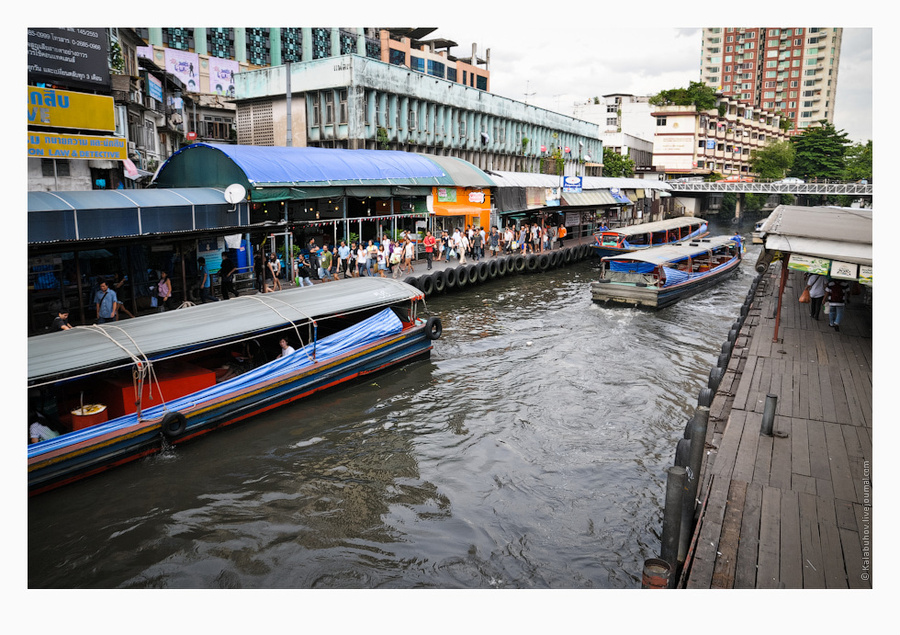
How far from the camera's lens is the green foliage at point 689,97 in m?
82.6

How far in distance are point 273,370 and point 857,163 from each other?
8656 cm

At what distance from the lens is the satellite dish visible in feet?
64.3

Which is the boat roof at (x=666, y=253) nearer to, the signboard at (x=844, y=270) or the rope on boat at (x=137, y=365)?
the signboard at (x=844, y=270)

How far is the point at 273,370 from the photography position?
1298 centimetres

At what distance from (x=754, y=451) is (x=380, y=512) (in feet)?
18.3

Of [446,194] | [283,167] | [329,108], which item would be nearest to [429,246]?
[446,194]

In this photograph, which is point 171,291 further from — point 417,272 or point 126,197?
point 417,272

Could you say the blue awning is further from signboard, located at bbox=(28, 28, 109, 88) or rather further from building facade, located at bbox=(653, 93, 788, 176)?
building facade, located at bbox=(653, 93, 788, 176)

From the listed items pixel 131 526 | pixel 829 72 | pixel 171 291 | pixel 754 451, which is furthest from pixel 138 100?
pixel 829 72

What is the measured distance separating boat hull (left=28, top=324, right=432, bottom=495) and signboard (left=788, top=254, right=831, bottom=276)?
8849mm

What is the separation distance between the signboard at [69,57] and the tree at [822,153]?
83.6m

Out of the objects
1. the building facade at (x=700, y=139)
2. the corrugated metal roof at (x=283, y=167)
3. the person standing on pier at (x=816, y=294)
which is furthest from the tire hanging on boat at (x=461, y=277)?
the building facade at (x=700, y=139)

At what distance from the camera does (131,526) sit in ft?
30.2

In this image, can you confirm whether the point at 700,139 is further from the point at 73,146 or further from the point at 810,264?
the point at 73,146
